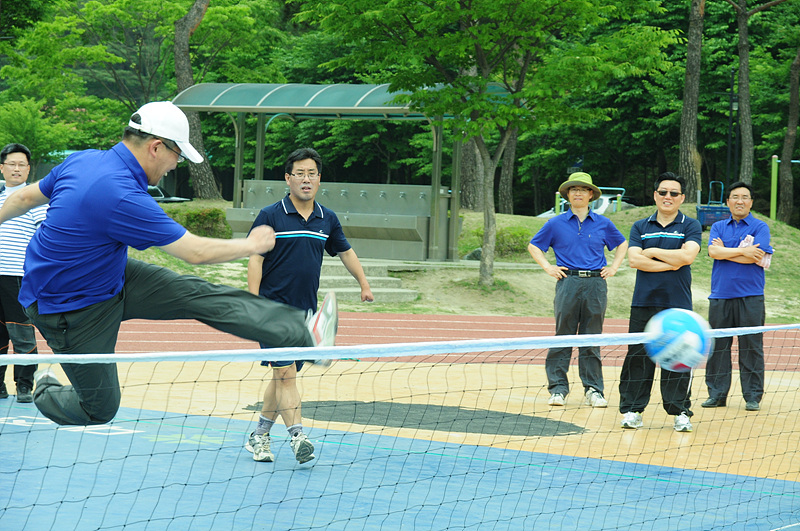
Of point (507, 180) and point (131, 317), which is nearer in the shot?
point (131, 317)

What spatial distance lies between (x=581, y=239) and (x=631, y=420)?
1795mm

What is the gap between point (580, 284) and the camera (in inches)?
327

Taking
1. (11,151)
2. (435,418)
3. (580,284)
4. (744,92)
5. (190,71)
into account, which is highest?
(190,71)

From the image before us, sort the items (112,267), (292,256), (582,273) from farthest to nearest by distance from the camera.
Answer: (582,273), (292,256), (112,267)

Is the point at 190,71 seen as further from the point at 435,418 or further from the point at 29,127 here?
the point at 435,418

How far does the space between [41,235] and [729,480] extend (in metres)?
4.34

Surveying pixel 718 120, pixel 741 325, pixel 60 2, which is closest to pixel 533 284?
pixel 741 325

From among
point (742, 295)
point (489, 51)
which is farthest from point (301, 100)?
point (742, 295)

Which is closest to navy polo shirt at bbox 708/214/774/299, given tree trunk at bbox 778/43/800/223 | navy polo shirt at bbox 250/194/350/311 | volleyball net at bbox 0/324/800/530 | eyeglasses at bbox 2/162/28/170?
volleyball net at bbox 0/324/800/530

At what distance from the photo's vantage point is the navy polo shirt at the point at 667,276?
739 cm

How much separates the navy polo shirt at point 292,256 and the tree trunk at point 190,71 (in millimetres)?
27299

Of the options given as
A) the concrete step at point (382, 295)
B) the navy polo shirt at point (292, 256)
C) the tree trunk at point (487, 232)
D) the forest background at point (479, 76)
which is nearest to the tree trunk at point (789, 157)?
the forest background at point (479, 76)

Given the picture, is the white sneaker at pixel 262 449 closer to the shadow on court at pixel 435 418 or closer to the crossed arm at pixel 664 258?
the shadow on court at pixel 435 418

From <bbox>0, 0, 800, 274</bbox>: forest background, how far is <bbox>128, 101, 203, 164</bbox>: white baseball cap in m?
13.7
